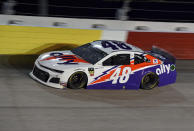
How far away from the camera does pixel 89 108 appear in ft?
28.7

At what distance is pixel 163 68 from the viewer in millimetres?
10648

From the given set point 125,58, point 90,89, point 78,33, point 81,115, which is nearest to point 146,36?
point 78,33

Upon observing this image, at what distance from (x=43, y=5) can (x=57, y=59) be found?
419 cm

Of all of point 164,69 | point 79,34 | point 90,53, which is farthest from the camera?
point 79,34

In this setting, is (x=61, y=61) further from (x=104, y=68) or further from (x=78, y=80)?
(x=104, y=68)

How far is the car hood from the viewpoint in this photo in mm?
9518

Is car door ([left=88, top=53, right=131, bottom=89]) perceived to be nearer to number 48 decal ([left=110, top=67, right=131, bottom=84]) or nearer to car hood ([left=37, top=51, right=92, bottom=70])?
number 48 decal ([left=110, top=67, right=131, bottom=84])

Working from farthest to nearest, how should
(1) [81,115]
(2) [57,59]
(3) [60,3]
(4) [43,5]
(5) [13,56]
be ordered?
→ (3) [60,3] → (4) [43,5] → (5) [13,56] → (2) [57,59] → (1) [81,115]

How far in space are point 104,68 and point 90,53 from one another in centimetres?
79

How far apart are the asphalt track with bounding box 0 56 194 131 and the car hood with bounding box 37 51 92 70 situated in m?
0.67

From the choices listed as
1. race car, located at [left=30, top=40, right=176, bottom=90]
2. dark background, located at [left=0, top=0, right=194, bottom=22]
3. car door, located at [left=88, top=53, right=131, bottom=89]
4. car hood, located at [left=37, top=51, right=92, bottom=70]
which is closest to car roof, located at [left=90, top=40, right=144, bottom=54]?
race car, located at [left=30, top=40, right=176, bottom=90]

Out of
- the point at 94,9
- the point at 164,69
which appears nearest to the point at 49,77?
the point at 164,69

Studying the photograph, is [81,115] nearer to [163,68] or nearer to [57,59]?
[57,59]

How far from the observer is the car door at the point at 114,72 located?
9812 mm
